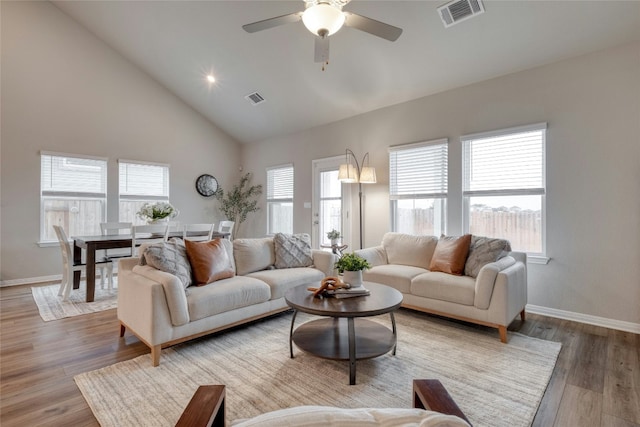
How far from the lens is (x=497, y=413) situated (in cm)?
182

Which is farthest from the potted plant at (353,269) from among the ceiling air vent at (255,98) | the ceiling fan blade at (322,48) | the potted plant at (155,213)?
the ceiling air vent at (255,98)

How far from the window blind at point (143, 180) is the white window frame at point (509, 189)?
18.0ft

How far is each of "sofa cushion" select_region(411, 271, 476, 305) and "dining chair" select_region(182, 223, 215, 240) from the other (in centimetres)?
287

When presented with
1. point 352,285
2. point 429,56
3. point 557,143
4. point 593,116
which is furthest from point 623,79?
point 352,285

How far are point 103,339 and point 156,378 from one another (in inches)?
42.1

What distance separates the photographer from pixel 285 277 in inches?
129

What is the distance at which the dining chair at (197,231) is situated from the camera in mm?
4305

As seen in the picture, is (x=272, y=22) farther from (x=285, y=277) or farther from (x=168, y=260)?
(x=285, y=277)

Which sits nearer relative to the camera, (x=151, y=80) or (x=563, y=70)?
(x=563, y=70)

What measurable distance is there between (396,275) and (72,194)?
17.6 ft

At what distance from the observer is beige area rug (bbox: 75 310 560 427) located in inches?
73.0

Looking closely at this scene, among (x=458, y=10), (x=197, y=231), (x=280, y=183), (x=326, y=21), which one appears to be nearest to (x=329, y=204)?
(x=280, y=183)

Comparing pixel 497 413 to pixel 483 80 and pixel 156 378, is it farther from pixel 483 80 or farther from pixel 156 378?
pixel 483 80

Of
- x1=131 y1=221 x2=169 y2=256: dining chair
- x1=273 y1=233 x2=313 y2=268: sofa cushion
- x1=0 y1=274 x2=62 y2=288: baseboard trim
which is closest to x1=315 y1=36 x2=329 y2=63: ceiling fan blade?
x1=273 y1=233 x2=313 y2=268: sofa cushion
